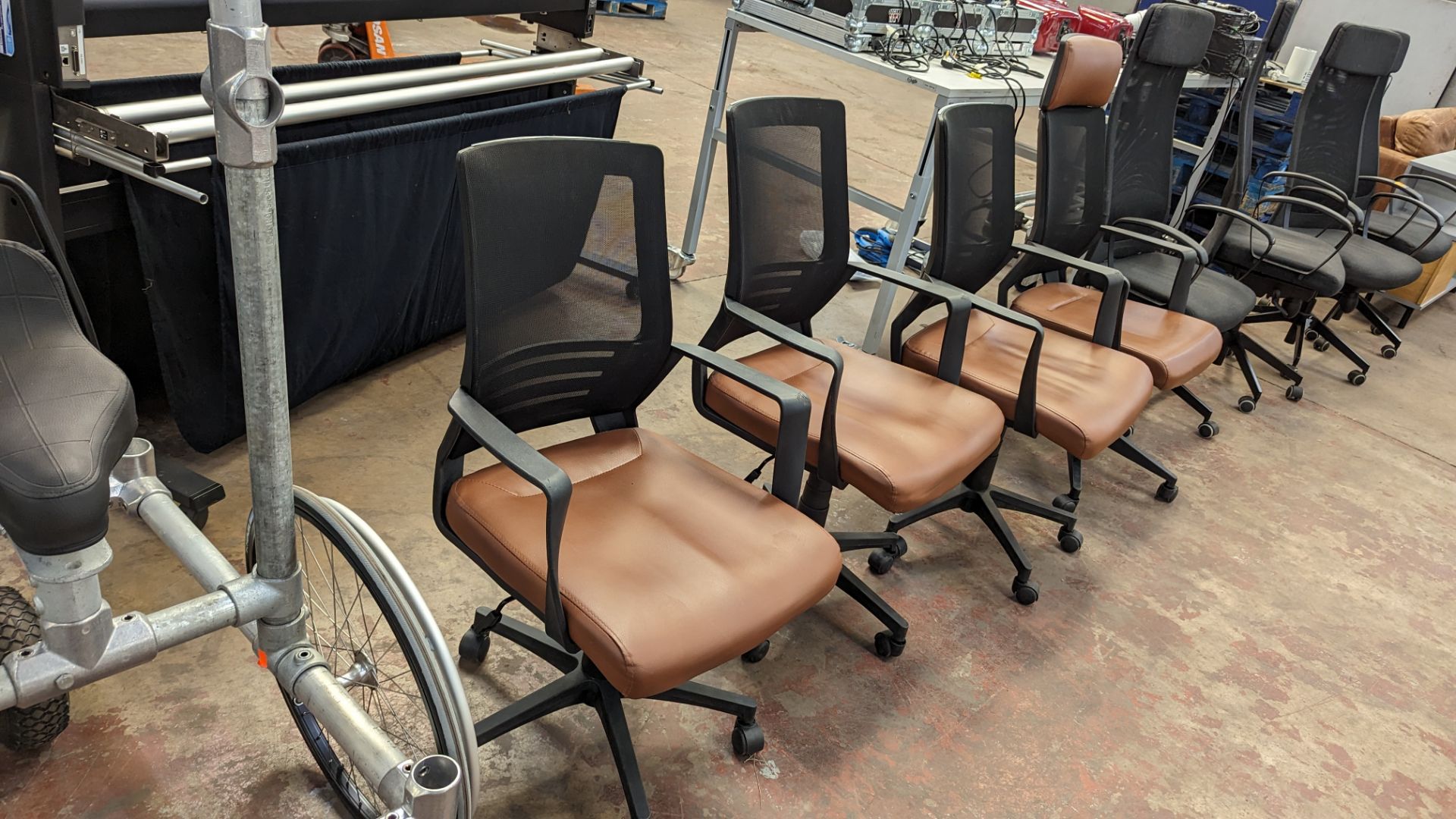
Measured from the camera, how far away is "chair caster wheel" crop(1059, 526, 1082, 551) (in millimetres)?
2562

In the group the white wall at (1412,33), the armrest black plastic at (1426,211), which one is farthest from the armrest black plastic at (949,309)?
the white wall at (1412,33)

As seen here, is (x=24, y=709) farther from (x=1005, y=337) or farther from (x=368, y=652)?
(x=1005, y=337)

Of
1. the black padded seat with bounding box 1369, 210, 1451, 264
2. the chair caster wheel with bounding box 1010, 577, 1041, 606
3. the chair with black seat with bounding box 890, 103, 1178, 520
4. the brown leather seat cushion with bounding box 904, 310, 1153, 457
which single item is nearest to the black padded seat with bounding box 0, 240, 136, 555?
the chair with black seat with bounding box 890, 103, 1178, 520

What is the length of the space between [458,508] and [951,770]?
1060 mm

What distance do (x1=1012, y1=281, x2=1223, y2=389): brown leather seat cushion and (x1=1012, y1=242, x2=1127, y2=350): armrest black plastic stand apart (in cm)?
6

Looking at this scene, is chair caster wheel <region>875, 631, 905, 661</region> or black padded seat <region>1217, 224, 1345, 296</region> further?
black padded seat <region>1217, 224, 1345, 296</region>

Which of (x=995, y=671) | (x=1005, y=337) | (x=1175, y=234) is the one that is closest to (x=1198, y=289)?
(x=1175, y=234)

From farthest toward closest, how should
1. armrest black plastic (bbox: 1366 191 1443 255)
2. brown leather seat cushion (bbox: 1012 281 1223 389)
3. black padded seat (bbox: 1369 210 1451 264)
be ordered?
black padded seat (bbox: 1369 210 1451 264), armrest black plastic (bbox: 1366 191 1443 255), brown leather seat cushion (bbox: 1012 281 1223 389)

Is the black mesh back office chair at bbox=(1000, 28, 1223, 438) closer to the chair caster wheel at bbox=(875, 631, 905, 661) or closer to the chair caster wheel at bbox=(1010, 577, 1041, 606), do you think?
the chair caster wheel at bbox=(1010, 577, 1041, 606)

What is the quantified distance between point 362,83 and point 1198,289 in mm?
2570

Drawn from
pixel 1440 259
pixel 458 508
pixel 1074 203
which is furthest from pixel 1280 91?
pixel 458 508

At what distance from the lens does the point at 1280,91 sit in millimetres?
4656

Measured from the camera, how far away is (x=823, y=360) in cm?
187

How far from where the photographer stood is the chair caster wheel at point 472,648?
6.02ft
